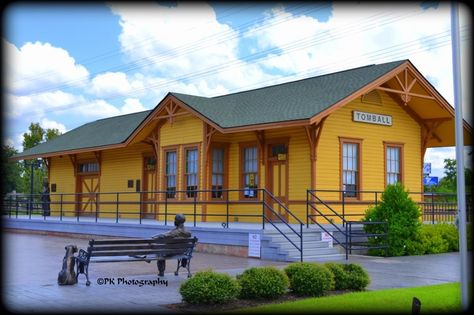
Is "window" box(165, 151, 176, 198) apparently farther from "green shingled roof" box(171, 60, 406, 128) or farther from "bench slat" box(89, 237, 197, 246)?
"bench slat" box(89, 237, 197, 246)

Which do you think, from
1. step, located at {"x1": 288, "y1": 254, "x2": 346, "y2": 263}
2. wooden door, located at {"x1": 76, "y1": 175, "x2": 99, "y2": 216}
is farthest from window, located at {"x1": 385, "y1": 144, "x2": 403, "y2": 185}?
wooden door, located at {"x1": 76, "y1": 175, "x2": 99, "y2": 216}

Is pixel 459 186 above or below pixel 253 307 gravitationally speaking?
above

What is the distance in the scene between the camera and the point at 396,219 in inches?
661

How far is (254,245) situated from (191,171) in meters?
7.23

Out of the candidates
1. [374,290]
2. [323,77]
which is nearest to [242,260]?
[374,290]

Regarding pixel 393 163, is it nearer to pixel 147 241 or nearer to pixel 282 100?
pixel 282 100

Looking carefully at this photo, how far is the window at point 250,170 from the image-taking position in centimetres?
2092

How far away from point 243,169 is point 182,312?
13391 millimetres

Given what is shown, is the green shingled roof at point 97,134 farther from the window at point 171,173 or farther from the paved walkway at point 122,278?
the paved walkway at point 122,278

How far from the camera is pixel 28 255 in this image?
637 inches

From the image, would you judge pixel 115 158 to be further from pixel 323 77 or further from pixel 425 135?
pixel 425 135

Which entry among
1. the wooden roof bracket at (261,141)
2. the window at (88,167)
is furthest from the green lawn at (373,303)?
the window at (88,167)

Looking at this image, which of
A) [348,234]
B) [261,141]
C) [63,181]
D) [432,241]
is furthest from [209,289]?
[63,181]

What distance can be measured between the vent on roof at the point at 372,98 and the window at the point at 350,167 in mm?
1649
